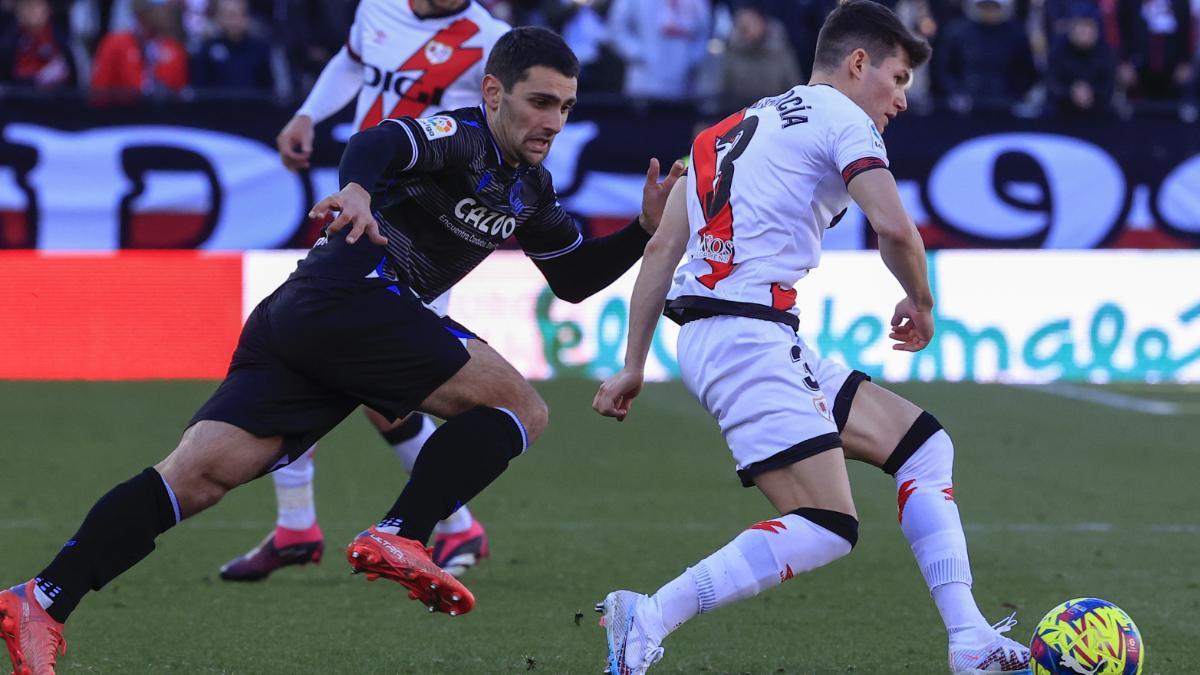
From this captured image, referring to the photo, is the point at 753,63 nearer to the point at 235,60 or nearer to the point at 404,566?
the point at 235,60

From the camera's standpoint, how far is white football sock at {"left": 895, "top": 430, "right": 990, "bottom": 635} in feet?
15.1

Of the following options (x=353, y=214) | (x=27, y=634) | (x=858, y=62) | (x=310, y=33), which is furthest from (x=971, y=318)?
(x=27, y=634)

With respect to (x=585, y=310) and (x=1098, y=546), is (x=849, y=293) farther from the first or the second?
(x=1098, y=546)

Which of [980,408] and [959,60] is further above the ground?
[959,60]

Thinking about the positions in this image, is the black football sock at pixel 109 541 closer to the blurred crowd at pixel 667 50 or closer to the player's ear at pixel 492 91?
the player's ear at pixel 492 91

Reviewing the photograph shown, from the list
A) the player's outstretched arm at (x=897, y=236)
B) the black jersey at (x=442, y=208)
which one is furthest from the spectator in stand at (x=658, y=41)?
the player's outstretched arm at (x=897, y=236)

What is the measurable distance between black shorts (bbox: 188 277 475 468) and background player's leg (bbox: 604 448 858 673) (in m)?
0.82

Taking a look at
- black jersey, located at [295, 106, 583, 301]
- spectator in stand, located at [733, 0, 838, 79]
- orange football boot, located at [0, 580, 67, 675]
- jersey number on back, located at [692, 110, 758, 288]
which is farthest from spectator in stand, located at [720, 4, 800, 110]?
orange football boot, located at [0, 580, 67, 675]

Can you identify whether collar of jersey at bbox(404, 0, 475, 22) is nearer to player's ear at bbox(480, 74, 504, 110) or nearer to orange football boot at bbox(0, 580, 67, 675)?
player's ear at bbox(480, 74, 504, 110)

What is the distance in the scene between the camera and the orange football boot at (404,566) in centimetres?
423

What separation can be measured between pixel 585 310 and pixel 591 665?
826 cm

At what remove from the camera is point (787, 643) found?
209 inches

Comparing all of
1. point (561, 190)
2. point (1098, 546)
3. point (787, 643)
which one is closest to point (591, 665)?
point (787, 643)

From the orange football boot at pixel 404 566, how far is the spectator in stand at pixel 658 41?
10.9 metres
